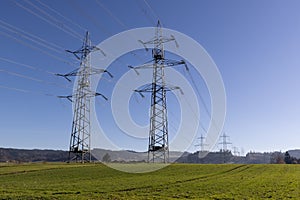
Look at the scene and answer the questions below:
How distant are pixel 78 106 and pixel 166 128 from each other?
20.3 metres

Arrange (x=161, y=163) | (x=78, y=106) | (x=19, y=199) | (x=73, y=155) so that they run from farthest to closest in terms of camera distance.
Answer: (x=73, y=155) → (x=78, y=106) → (x=161, y=163) → (x=19, y=199)

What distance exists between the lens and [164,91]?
51.4 meters

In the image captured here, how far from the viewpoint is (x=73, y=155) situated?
66.6 metres

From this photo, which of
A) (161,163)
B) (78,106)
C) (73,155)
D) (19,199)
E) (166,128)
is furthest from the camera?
(73,155)

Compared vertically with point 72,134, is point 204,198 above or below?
below

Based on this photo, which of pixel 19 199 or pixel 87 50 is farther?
pixel 87 50

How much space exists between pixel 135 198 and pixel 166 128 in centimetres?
2855

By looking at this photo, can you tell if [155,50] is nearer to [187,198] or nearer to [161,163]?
[161,163]

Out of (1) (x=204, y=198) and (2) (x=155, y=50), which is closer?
(1) (x=204, y=198)

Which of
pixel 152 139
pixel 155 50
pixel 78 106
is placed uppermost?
pixel 155 50

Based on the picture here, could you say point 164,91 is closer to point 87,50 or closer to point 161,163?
point 161,163

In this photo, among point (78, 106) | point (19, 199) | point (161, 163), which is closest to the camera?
point (19, 199)

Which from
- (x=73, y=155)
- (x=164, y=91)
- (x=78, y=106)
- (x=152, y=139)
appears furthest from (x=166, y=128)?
(x=73, y=155)

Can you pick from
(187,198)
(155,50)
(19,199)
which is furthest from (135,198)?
(155,50)
